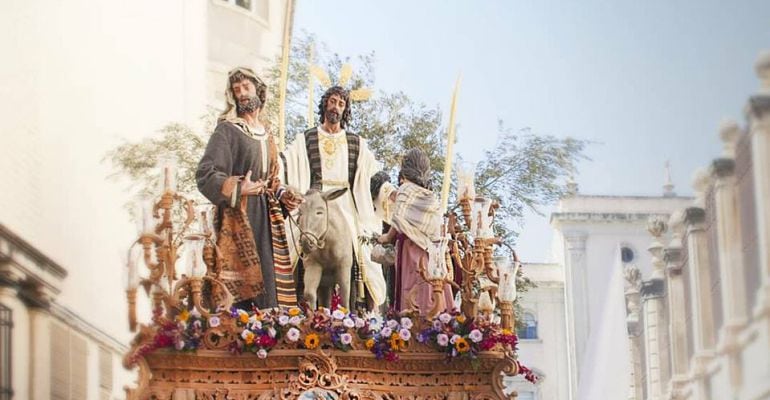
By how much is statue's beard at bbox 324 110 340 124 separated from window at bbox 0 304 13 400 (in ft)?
10.4

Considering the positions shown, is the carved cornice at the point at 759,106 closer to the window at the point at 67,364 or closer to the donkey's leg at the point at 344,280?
the donkey's leg at the point at 344,280

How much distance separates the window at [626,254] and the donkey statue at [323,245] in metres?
13.4

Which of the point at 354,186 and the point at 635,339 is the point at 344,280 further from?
the point at 635,339

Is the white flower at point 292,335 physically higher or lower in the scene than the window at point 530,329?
lower

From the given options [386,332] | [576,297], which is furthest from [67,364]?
[576,297]

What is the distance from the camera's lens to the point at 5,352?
13547 mm

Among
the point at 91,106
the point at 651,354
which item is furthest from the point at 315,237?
the point at 651,354

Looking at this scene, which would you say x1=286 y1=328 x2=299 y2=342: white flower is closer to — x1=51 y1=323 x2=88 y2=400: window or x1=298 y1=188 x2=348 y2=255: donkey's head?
x1=298 y1=188 x2=348 y2=255: donkey's head

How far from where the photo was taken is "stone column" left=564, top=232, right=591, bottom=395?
2731 cm

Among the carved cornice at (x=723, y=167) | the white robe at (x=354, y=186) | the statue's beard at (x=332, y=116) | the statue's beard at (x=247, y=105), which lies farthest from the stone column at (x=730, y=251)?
the statue's beard at (x=247, y=105)

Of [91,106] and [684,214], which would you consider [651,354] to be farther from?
[91,106]

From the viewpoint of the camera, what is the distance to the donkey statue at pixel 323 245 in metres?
12.2

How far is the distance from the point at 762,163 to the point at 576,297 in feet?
48.8

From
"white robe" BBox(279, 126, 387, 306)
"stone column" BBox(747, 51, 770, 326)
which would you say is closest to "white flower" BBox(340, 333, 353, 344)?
"white robe" BBox(279, 126, 387, 306)
